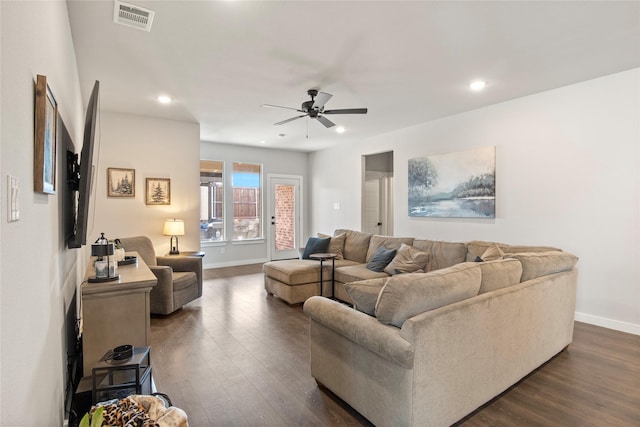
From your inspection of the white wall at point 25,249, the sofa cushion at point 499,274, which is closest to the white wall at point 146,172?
the white wall at point 25,249

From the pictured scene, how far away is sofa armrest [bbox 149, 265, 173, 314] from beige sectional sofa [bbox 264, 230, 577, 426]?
91.5 inches

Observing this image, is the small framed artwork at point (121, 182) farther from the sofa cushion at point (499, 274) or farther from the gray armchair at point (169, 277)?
the sofa cushion at point (499, 274)

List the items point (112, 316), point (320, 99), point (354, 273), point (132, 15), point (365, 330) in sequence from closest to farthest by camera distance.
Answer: point (365, 330) < point (112, 316) < point (132, 15) < point (320, 99) < point (354, 273)

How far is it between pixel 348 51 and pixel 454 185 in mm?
2901

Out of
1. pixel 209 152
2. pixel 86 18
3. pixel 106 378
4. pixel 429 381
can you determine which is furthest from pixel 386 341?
pixel 209 152

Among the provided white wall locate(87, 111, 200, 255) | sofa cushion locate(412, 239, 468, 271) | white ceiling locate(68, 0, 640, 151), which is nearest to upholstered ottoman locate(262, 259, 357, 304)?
sofa cushion locate(412, 239, 468, 271)

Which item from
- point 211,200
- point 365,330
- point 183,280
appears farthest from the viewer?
point 211,200

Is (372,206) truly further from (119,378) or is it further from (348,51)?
(119,378)

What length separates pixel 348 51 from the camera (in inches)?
117

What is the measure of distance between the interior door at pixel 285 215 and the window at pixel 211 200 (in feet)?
4.05

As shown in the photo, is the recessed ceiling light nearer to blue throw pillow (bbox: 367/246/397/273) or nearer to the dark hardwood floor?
blue throw pillow (bbox: 367/246/397/273)

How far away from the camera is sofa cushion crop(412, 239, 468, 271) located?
3.94m

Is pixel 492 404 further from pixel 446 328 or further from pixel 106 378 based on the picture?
pixel 106 378

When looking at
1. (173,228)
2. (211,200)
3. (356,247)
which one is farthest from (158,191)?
(356,247)
